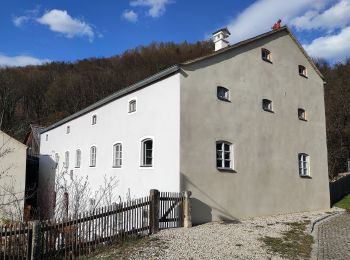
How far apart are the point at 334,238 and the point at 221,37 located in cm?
1102

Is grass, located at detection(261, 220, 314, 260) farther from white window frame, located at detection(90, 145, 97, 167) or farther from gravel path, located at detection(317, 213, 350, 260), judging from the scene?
white window frame, located at detection(90, 145, 97, 167)

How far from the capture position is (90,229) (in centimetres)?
1006

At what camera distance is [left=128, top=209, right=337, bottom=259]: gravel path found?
9.41 metres

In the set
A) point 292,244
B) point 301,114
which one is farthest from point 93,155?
point 292,244

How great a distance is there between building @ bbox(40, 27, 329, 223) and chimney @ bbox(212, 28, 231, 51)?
66mm

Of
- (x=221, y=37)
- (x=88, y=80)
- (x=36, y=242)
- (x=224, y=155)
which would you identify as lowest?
(x=36, y=242)

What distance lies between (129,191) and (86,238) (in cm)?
727

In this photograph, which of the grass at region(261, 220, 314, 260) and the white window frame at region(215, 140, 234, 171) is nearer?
the grass at region(261, 220, 314, 260)

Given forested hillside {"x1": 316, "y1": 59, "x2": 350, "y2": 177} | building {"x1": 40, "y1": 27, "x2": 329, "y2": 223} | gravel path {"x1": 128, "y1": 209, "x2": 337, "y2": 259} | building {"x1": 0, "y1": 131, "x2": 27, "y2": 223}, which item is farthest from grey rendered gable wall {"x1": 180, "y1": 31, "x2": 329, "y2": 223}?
forested hillside {"x1": 316, "y1": 59, "x2": 350, "y2": 177}

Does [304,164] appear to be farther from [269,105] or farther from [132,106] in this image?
[132,106]

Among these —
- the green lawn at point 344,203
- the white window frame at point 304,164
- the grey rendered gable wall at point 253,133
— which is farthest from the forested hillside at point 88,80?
the white window frame at point 304,164

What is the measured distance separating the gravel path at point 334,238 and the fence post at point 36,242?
7163mm

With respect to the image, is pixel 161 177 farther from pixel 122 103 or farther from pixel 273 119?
pixel 273 119

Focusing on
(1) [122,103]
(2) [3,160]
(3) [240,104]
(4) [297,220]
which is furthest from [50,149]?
(4) [297,220]
